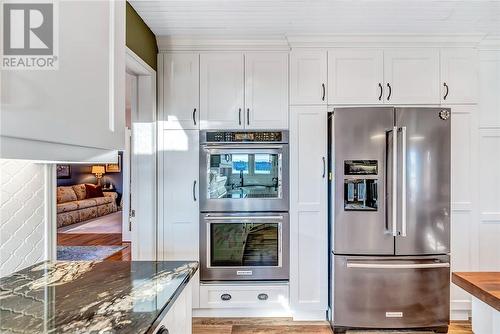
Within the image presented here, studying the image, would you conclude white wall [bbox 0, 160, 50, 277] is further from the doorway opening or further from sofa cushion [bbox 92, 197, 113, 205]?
sofa cushion [bbox 92, 197, 113, 205]

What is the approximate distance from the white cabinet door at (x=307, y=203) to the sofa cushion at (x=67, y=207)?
20.2 ft

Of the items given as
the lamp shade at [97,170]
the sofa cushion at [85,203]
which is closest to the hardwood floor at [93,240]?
the sofa cushion at [85,203]

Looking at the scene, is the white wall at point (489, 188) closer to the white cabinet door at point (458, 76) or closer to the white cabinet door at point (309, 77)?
the white cabinet door at point (458, 76)

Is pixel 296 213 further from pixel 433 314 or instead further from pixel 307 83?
pixel 433 314

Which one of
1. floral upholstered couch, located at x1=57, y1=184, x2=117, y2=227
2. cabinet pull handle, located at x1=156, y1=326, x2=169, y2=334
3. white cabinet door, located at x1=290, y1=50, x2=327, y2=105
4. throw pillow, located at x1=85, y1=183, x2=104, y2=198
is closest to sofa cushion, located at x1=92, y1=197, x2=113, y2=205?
floral upholstered couch, located at x1=57, y1=184, x2=117, y2=227

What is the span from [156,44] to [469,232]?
3.21 meters

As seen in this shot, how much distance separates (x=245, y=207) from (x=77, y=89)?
2.03m

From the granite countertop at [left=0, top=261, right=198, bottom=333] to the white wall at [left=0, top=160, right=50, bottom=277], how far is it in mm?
117

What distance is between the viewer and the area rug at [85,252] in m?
4.54

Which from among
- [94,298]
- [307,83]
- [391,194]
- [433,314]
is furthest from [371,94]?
[94,298]

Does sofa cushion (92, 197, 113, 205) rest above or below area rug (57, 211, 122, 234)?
above

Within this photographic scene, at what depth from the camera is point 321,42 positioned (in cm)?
263

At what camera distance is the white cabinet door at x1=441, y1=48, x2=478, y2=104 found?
262 centimetres

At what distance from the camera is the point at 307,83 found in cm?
265
